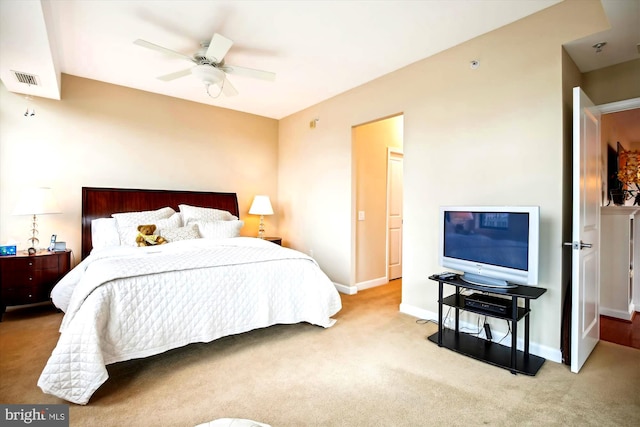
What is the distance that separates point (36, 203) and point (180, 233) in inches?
56.9

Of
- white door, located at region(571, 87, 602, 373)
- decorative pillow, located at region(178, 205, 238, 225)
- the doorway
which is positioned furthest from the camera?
decorative pillow, located at region(178, 205, 238, 225)

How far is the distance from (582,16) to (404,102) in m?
1.59

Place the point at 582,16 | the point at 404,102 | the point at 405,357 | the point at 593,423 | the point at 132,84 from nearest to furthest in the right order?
the point at 593,423
the point at 582,16
the point at 405,357
the point at 404,102
the point at 132,84

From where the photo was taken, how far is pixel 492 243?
252 cm

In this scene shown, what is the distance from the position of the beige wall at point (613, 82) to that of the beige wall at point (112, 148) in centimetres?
436

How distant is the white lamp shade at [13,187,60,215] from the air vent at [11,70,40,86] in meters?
1.10

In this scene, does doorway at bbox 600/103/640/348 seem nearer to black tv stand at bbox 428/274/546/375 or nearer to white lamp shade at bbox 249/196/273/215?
black tv stand at bbox 428/274/546/375

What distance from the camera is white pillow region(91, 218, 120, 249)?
3559 mm

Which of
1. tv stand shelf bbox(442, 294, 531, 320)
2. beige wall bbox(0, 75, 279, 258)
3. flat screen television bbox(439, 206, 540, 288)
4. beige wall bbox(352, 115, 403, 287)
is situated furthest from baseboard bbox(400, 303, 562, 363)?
beige wall bbox(0, 75, 279, 258)

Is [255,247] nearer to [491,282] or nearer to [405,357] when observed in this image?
[405,357]

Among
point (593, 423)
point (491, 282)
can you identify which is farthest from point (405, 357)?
point (593, 423)

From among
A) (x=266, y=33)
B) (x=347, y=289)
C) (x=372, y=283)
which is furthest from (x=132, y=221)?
(x=372, y=283)

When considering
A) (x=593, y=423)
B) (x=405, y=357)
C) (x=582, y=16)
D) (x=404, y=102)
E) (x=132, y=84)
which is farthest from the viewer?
(x=132, y=84)

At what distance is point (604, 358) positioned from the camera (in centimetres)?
247
